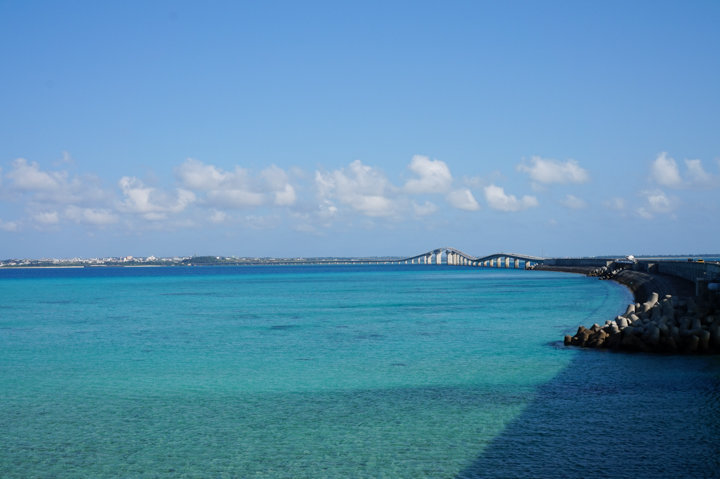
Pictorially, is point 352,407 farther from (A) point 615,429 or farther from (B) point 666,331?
(B) point 666,331

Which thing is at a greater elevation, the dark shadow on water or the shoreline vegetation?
the shoreline vegetation

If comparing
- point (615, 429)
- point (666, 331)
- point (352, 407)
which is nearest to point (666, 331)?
point (666, 331)

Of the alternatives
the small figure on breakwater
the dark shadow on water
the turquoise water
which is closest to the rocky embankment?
the small figure on breakwater

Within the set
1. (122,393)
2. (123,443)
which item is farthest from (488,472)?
(122,393)

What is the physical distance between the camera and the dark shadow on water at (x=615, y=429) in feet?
32.5

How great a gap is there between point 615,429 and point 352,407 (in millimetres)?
4778

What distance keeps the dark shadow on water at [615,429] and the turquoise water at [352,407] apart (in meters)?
0.04

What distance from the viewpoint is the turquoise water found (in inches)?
408

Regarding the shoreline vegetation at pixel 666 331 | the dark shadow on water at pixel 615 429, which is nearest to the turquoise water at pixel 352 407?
the dark shadow on water at pixel 615 429

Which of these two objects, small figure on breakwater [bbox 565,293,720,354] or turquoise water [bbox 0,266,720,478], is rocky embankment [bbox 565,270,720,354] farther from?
turquoise water [bbox 0,266,720,478]

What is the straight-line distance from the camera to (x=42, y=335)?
29.1 m

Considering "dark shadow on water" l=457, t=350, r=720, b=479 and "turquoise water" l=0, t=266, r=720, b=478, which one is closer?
"dark shadow on water" l=457, t=350, r=720, b=479

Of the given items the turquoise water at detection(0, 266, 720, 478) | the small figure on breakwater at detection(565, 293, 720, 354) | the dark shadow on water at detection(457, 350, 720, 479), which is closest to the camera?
the dark shadow on water at detection(457, 350, 720, 479)

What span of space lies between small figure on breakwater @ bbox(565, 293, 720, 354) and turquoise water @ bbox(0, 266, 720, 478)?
37.8 inches
